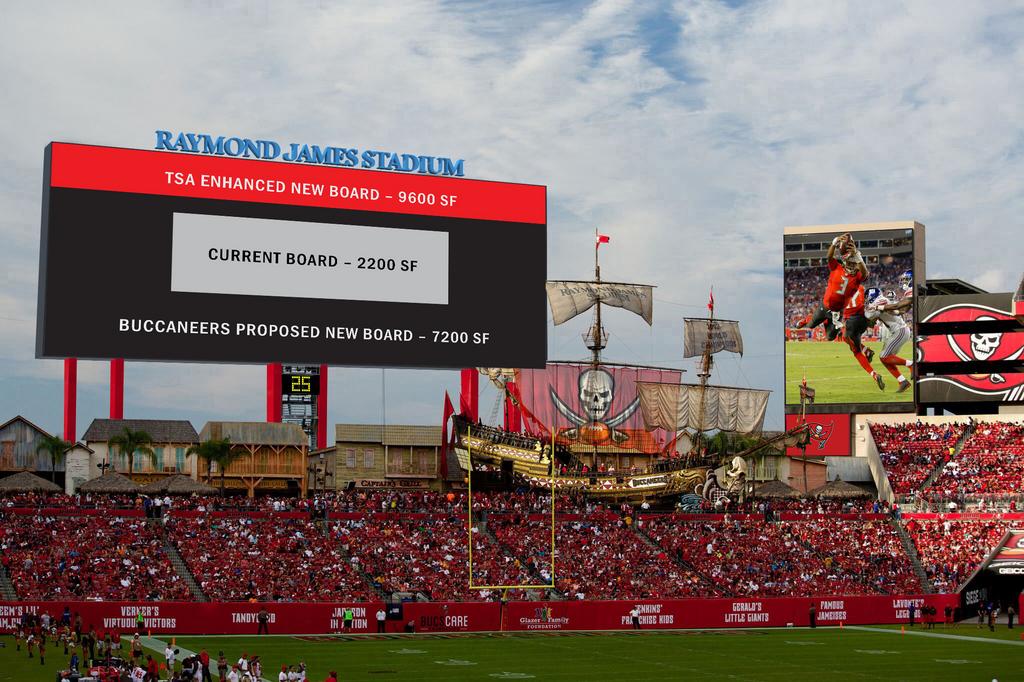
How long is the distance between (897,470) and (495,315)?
28.8 meters

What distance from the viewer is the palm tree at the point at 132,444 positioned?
240 feet

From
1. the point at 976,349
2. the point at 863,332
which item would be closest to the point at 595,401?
the point at 863,332

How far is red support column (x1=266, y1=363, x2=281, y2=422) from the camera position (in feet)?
185

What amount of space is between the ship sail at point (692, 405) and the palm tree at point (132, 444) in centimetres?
3003

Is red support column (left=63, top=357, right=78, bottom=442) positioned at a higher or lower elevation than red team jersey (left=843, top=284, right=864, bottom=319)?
lower

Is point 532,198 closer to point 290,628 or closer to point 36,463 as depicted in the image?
point 290,628

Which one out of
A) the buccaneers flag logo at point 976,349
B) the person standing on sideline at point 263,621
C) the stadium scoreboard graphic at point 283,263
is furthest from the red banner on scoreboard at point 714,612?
the buccaneers flag logo at point 976,349

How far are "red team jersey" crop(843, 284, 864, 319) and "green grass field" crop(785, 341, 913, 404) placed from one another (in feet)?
35.5

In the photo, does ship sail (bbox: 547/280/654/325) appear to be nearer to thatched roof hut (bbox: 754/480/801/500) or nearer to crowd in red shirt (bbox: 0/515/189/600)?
thatched roof hut (bbox: 754/480/801/500)

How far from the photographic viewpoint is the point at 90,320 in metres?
44.0

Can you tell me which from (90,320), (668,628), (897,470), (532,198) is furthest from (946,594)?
(90,320)

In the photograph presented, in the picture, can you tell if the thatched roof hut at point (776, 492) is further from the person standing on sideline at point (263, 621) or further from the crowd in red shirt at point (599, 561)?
the person standing on sideline at point (263, 621)

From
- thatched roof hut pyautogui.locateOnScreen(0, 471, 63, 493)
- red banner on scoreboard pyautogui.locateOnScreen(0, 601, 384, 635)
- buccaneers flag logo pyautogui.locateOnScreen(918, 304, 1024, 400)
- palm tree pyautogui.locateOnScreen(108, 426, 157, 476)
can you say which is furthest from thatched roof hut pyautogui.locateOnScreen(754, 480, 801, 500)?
palm tree pyautogui.locateOnScreen(108, 426, 157, 476)

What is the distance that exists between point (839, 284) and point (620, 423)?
90.1 feet
